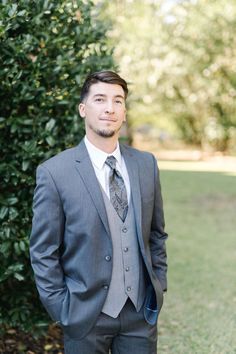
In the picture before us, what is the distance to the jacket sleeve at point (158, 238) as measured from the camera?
3250mm

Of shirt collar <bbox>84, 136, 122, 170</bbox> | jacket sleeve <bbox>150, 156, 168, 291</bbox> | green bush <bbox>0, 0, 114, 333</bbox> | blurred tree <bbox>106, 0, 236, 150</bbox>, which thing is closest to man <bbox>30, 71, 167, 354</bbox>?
shirt collar <bbox>84, 136, 122, 170</bbox>

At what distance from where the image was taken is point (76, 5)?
438cm

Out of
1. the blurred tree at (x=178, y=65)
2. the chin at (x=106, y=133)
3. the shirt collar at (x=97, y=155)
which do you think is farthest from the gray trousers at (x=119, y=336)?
the blurred tree at (x=178, y=65)

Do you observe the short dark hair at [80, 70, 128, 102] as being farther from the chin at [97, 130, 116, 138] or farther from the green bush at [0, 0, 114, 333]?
the green bush at [0, 0, 114, 333]

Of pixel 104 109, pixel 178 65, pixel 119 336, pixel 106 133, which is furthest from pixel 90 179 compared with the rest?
pixel 178 65

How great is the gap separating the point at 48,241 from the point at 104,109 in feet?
2.63

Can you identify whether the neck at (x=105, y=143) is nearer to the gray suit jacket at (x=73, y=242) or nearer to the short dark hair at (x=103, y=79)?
the gray suit jacket at (x=73, y=242)

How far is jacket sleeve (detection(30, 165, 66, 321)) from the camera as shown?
9.36 ft

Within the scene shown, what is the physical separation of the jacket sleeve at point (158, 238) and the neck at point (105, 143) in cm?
39

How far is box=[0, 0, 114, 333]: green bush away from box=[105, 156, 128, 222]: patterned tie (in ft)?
3.55

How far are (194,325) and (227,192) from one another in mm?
10156

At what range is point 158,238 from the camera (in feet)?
10.9

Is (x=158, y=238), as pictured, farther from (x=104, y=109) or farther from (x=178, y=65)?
(x=178, y=65)

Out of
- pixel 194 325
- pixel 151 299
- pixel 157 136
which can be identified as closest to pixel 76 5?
pixel 151 299
